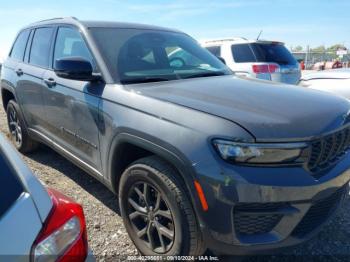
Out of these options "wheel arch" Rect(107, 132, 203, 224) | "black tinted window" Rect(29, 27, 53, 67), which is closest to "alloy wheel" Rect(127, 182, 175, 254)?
"wheel arch" Rect(107, 132, 203, 224)

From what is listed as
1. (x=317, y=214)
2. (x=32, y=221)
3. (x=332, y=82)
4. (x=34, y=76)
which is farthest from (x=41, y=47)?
(x=332, y=82)

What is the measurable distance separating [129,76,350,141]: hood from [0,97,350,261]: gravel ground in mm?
780

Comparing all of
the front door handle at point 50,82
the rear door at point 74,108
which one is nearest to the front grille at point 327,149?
the rear door at point 74,108

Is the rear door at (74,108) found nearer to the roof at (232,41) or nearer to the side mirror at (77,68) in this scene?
the side mirror at (77,68)

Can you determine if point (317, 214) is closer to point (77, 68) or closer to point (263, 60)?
point (77, 68)

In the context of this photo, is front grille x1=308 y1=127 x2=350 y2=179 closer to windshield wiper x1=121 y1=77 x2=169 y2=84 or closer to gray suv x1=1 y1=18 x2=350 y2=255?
gray suv x1=1 y1=18 x2=350 y2=255

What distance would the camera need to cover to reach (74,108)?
10.2 ft

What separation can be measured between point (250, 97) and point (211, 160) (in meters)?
0.72

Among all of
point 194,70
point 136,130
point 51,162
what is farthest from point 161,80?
point 51,162

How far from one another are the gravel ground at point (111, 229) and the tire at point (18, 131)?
62 cm

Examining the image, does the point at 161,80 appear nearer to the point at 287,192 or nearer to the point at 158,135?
the point at 158,135

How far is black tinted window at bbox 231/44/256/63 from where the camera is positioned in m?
7.32

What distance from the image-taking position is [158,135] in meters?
2.18

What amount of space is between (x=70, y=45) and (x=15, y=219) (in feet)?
8.65
